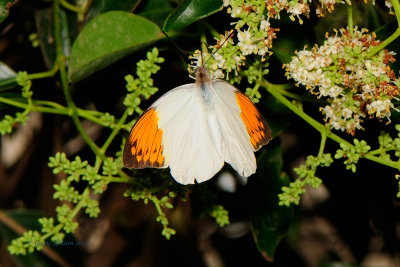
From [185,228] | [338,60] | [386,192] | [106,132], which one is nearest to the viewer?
[338,60]

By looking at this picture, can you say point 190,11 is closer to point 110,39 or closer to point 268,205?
point 110,39

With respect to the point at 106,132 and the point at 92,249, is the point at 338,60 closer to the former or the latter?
the point at 106,132

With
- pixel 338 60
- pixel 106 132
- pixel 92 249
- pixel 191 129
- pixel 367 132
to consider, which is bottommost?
pixel 92 249

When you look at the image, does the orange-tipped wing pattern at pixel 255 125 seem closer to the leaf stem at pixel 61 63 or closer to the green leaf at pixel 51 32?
the leaf stem at pixel 61 63

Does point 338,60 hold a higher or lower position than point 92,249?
higher

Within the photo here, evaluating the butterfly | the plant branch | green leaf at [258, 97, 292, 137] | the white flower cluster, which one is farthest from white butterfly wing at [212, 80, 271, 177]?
the plant branch

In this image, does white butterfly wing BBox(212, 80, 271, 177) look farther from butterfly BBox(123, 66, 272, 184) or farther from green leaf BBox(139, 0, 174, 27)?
green leaf BBox(139, 0, 174, 27)

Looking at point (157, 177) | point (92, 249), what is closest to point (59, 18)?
point (157, 177)
